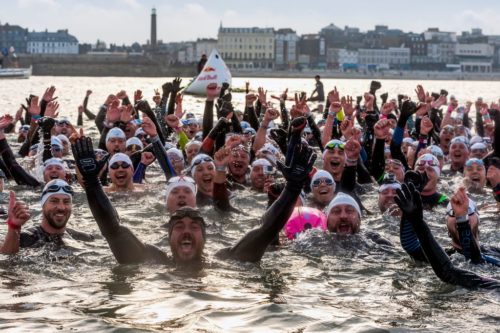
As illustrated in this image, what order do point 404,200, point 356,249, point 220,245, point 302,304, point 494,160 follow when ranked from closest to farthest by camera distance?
1. point 404,200
2. point 302,304
3. point 356,249
4. point 220,245
5. point 494,160

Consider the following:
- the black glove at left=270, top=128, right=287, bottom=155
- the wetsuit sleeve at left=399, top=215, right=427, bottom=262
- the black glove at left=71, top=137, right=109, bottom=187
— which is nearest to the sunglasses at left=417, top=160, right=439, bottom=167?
the black glove at left=270, top=128, right=287, bottom=155

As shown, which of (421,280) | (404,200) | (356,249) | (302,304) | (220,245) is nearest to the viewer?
(404,200)

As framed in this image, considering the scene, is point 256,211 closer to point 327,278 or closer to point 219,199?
point 219,199

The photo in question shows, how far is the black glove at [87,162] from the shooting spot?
28.7ft

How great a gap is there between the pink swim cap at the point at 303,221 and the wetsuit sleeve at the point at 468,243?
240 centimetres

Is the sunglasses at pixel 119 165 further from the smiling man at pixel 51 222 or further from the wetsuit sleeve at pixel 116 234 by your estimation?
the wetsuit sleeve at pixel 116 234

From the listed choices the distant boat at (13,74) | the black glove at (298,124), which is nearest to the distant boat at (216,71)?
the black glove at (298,124)

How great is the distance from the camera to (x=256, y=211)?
48.3ft

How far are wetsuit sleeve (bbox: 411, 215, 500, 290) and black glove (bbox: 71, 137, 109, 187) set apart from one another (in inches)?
129

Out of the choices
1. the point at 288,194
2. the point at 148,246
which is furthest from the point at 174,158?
the point at 288,194

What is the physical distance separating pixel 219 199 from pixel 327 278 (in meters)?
2.80

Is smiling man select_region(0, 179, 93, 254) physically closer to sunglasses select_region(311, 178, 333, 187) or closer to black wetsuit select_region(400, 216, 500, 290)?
sunglasses select_region(311, 178, 333, 187)

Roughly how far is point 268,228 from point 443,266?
1.89 m

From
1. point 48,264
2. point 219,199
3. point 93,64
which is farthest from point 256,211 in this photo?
point 93,64
